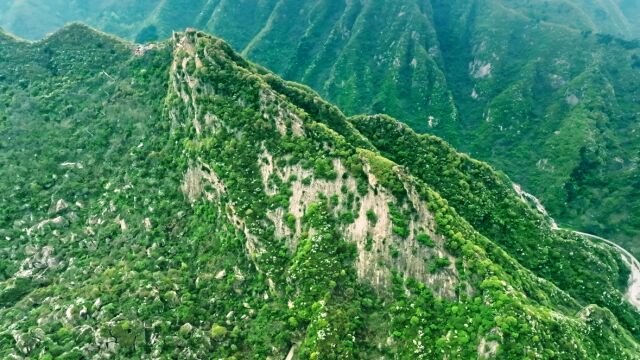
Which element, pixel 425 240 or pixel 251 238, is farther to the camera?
pixel 251 238

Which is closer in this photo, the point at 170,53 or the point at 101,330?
the point at 101,330

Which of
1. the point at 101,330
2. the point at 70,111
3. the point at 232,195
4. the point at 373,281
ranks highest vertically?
the point at 70,111

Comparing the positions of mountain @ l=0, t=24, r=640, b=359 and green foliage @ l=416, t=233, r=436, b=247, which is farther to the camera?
green foliage @ l=416, t=233, r=436, b=247

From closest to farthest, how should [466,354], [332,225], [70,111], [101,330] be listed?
[466,354] < [101,330] < [332,225] < [70,111]

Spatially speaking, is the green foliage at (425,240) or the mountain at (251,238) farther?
the green foliage at (425,240)

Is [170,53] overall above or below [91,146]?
above

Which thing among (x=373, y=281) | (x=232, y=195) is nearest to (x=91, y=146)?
(x=232, y=195)

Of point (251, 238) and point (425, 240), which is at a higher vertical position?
point (425, 240)

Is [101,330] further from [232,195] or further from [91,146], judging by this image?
[91,146]
